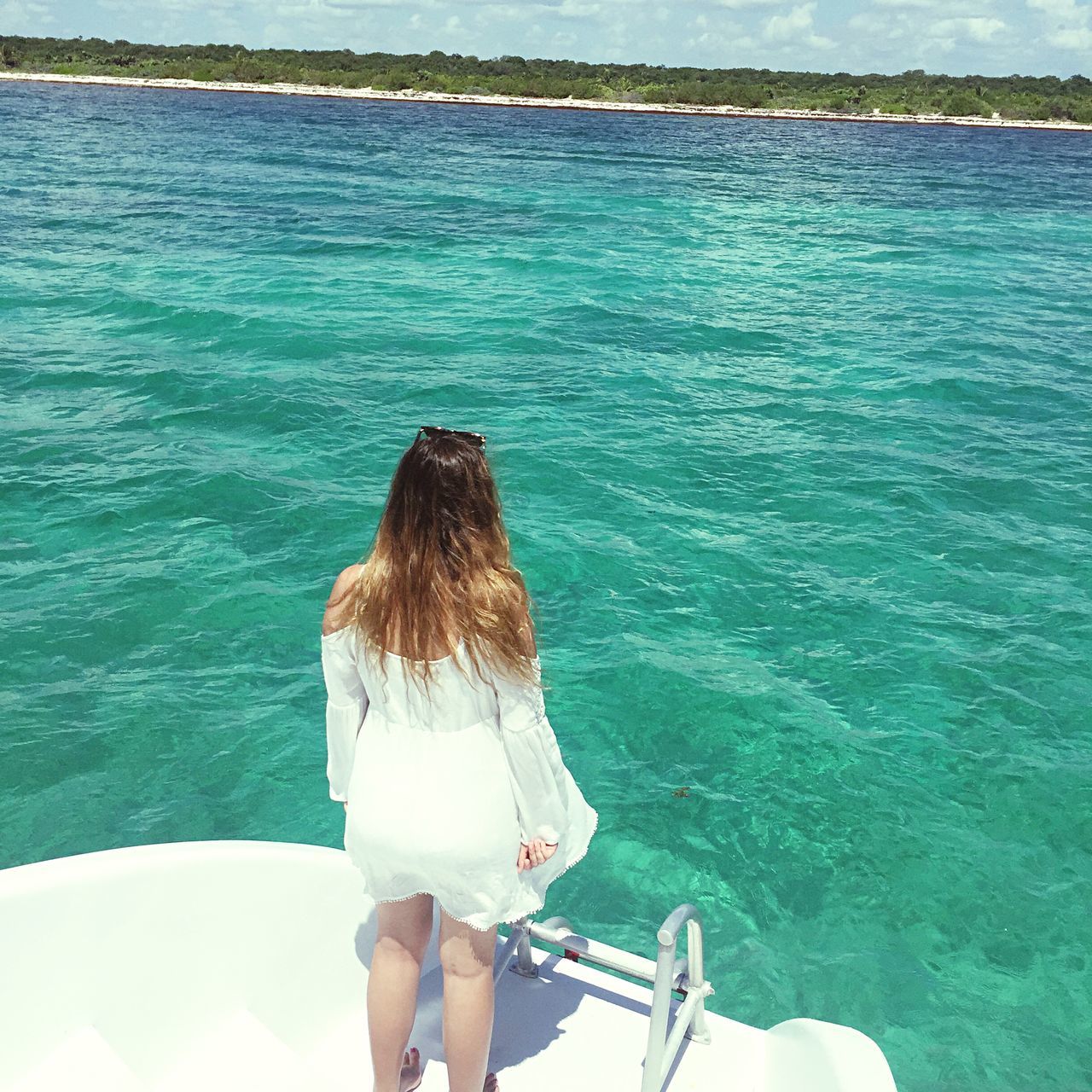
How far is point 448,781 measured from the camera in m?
2.41

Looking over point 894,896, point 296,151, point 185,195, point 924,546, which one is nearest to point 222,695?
point 894,896

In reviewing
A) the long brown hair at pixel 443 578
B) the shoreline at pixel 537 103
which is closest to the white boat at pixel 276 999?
the long brown hair at pixel 443 578

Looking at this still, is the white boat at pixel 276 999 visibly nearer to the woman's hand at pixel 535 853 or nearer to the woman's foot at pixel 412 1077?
the woman's foot at pixel 412 1077

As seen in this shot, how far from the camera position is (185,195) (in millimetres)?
25391

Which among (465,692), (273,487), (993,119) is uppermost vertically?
(993,119)

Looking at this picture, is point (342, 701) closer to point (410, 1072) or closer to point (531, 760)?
point (531, 760)

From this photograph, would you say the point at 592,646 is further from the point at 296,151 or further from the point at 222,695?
the point at 296,151

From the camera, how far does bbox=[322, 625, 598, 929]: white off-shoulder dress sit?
241 centimetres

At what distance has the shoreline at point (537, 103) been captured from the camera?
3238 inches

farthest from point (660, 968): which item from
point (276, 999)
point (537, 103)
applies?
point (537, 103)

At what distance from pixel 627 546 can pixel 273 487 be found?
3.34m

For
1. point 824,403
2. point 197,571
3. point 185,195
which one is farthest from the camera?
point 185,195

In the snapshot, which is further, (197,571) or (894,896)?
(197,571)

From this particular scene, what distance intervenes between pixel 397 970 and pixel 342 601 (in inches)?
38.6
